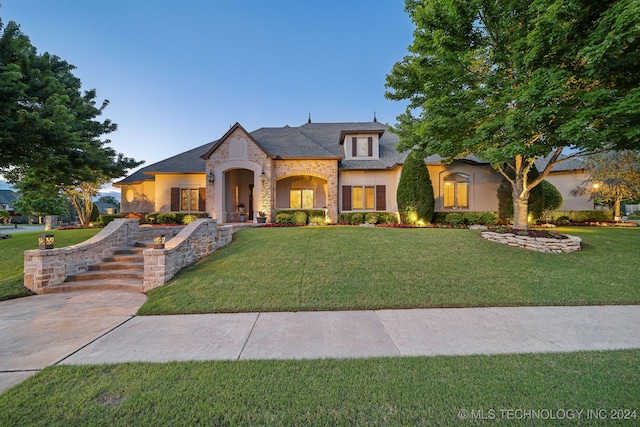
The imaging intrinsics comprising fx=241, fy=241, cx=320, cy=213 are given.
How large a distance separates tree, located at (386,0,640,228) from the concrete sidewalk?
182 inches

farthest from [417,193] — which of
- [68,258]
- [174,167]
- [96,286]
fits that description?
[174,167]

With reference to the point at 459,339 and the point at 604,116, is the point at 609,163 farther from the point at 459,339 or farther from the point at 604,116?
the point at 459,339

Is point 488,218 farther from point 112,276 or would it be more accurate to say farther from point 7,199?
point 7,199

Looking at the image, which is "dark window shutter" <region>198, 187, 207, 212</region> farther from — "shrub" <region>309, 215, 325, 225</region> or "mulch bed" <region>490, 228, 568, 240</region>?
"mulch bed" <region>490, 228, 568, 240</region>

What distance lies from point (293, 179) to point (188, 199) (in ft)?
23.3

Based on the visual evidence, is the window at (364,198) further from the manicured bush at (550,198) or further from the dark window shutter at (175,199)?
the dark window shutter at (175,199)

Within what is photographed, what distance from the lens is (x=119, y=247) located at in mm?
7559

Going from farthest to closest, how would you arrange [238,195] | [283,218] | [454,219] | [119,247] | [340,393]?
[238,195]
[283,218]
[454,219]
[119,247]
[340,393]

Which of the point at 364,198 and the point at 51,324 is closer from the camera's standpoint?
the point at 51,324

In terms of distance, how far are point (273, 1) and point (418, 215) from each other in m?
17.9

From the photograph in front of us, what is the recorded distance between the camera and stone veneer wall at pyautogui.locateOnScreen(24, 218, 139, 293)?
5688mm

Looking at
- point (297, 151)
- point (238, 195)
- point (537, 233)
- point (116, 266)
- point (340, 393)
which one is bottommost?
point (340, 393)

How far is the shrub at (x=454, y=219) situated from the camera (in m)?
13.3

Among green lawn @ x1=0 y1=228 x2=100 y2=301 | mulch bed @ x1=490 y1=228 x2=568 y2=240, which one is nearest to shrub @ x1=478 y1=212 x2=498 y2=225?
mulch bed @ x1=490 y1=228 x2=568 y2=240
